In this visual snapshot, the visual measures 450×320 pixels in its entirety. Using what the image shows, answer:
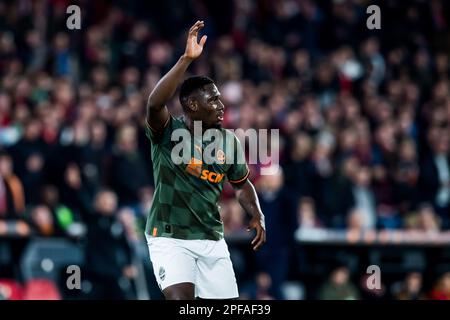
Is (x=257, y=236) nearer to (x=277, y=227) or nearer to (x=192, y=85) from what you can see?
(x=192, y=85)

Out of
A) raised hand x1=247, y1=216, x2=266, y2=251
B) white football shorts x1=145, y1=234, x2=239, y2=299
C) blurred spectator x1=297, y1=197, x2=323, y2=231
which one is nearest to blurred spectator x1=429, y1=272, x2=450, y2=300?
blurred spectator x1=297, y1=197, x2=323, y2=231

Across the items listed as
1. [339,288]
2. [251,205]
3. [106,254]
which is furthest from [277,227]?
[251,205]

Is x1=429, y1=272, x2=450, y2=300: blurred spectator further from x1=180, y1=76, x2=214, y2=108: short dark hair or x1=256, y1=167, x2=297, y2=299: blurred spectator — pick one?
x1=180, y1=76, x2=214, y2=108: short dark hair

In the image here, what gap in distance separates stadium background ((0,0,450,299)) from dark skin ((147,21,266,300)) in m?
4.50

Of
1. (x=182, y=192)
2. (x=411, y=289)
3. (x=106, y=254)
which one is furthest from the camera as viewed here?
(x=411, y=289)

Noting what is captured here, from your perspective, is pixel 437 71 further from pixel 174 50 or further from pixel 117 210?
pixel 117 210

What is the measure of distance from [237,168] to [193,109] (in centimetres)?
65

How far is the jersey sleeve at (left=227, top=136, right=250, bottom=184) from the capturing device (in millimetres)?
7922

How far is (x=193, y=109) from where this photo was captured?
24.9 ft

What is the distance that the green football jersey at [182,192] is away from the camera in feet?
24.8

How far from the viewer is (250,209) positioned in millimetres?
7922

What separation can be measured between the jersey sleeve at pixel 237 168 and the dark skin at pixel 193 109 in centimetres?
5

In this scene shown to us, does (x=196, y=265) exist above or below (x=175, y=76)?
below

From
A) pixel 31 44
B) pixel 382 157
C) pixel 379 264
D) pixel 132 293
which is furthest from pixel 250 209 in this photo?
pixel 31 44
